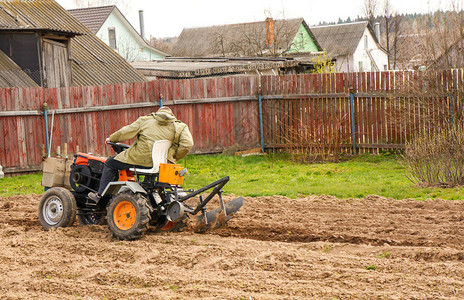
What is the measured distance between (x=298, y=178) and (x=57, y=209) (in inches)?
237

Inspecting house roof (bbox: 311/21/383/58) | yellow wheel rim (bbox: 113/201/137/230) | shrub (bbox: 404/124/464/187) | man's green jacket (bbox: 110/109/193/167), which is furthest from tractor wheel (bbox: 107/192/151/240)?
house roof (bbox: 311/21/383/58)

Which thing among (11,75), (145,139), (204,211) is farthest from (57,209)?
(11,75)

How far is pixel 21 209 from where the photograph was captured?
1130cm

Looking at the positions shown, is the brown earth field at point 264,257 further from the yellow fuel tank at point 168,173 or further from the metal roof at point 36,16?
the metal roof at point 36,16

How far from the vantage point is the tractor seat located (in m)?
8.80

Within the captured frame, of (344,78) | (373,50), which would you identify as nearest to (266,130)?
(344,78)

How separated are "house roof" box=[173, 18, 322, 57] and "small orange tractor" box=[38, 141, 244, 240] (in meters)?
33.0

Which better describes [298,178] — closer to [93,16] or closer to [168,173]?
[168,173]

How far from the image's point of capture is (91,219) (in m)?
9.90

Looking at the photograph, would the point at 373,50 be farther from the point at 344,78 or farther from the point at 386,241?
the point at 386,241

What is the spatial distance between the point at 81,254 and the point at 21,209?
11.9 ft

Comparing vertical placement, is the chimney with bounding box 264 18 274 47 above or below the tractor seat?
above

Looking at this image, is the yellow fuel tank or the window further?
the window

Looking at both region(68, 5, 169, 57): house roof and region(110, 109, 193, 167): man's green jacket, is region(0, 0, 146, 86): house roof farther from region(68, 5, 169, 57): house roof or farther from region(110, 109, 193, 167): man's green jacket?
region(68, 5, 169, 57): house roof
